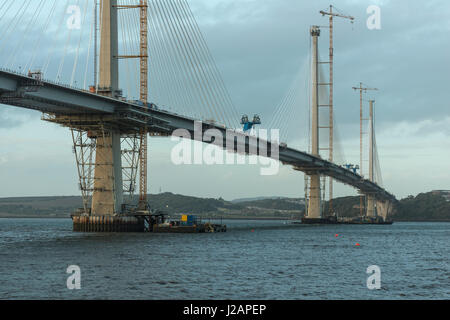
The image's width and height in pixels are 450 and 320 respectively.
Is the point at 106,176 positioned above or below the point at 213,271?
above

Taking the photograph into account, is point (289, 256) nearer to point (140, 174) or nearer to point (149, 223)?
point (149, 223)

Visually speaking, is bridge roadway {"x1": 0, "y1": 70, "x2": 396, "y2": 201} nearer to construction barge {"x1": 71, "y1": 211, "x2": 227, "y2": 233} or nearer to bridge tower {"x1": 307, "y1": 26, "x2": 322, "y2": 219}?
construction barge {"x1": 71, "y1": 211, "x2": 227, "y2": 233}

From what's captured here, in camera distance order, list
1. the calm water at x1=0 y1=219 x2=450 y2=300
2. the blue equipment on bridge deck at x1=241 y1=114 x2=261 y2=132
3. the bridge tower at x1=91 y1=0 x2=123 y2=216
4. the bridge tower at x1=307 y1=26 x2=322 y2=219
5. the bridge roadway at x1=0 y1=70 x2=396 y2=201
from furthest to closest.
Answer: the bridge tower at x1=307 y1=26 x2=322 y2=219 < the blue equipment on bridge deck at x1=241 y1=114 x2=261 y2=132 < the bridge tower at x1=91 y1=0 x2=123 y2=216 < the bridge roadway at x1=0 y1=70 x2=396 y2=201 < the calm water at x1=0 y1=219 x2=450 y2=300

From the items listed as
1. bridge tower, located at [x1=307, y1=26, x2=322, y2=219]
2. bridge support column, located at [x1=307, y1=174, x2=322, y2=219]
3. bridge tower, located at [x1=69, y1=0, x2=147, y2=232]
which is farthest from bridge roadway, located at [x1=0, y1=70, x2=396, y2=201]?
bridge support column, located at [x1=307, y1=174, x2=322, y2=219]

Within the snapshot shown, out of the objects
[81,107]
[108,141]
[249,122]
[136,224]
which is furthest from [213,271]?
[249,122]

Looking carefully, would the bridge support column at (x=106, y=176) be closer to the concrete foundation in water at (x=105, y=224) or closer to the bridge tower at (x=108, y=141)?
the bridge tower at (x=108, y=141)

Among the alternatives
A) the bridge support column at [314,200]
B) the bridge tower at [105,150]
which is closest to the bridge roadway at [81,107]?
the bridge tower at [105,150]

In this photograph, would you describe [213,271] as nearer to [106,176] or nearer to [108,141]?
[106,176]

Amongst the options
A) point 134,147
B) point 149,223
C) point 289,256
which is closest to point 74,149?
point 134,147

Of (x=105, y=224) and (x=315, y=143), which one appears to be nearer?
(x=105, y=224)

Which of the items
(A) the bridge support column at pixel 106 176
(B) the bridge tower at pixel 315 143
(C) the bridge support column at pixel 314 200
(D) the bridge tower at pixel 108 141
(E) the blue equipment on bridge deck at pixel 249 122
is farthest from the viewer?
(C) the bridge support column at pixel 314 200

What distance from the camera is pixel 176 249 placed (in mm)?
66250

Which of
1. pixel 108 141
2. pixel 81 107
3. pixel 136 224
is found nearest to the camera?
pixel 81 107

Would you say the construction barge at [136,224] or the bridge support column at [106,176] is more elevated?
the bridge support column at [106,176]
